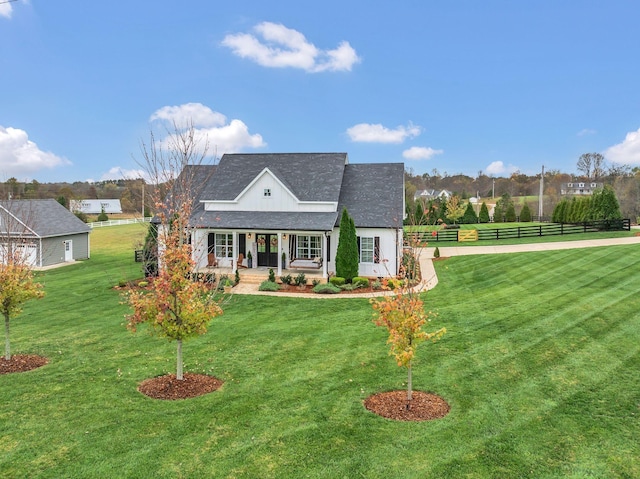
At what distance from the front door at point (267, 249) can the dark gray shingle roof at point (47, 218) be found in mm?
17018

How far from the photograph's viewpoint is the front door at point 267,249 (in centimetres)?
2570

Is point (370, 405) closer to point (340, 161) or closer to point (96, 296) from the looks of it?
point (96, 296)

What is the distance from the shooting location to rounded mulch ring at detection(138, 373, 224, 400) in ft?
31.4

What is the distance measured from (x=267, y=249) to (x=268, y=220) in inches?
83.5

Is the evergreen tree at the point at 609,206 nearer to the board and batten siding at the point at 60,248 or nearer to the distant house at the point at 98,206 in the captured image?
the board and batten siding at the point at 60,248

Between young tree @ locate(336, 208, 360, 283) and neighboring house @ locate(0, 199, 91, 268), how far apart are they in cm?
2085

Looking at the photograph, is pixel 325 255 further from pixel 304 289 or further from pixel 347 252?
pixel 304 289

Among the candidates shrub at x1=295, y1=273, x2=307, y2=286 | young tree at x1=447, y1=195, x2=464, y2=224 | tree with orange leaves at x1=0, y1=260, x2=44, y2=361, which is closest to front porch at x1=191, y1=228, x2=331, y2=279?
shrub at x1=295, y1=273, x2=307, y2=286

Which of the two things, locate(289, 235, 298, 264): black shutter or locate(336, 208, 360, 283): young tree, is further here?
locate(289, 235, 298, 264): black shutter

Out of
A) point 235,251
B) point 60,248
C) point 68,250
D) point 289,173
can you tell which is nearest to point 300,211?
point 289,173

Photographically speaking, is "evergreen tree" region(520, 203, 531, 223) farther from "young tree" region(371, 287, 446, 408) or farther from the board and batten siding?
"young tree" region(371, 287, 446, 408)

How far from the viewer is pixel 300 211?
996 inches

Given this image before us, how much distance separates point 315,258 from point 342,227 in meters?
3.27

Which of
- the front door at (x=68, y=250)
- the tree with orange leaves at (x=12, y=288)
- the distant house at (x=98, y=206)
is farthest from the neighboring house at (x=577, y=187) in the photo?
the tree with orange leaves at (x=12, y=288)
